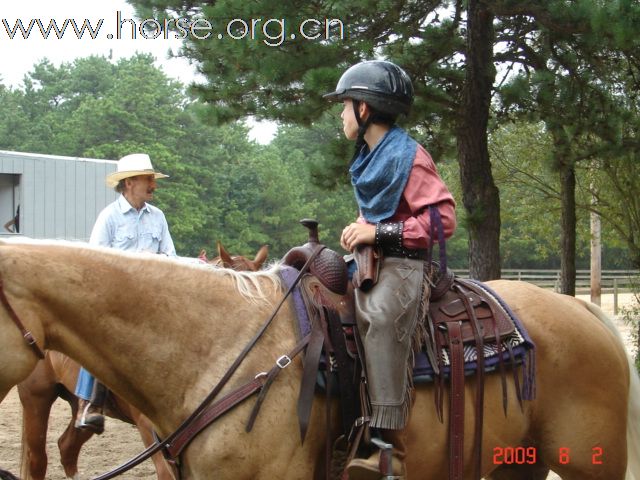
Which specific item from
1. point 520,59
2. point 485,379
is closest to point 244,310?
point 485,379

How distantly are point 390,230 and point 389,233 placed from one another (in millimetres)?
13

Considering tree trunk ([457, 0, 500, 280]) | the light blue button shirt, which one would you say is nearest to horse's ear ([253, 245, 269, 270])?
the light blue button shirt

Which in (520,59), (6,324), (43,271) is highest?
(520,59)

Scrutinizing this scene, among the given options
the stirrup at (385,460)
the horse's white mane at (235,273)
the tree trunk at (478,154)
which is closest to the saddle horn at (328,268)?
the horse's white mane at (235,273)

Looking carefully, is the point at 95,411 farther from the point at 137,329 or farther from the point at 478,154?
the point at 478,154

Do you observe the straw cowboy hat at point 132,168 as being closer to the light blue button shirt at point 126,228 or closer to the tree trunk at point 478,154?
the light blue button shirt at point 126,228

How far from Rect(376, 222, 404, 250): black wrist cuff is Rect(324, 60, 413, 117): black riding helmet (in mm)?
488

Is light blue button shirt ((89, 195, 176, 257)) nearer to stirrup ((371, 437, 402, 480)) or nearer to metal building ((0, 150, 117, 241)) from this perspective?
stirrup ((371, 437, 402, 480))

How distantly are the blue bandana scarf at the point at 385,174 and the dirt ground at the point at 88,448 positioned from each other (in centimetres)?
426

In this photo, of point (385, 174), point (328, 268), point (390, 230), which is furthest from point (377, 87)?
point (328, 268)

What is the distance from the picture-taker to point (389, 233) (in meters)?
3.06

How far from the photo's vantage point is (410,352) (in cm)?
312

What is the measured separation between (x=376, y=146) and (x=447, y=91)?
228 inches

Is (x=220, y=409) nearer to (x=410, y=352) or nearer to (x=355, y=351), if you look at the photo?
(x=355, y=351)
